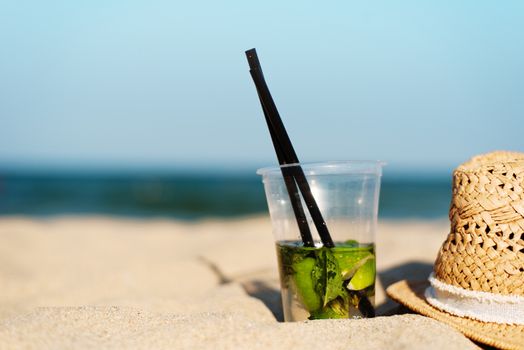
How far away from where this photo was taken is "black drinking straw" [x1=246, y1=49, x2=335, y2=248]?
6.92 ft

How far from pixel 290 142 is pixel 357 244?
0.48 m

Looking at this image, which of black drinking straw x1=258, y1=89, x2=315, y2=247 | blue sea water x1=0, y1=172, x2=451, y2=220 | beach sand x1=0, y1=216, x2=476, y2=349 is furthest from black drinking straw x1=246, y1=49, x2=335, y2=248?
blue sea water x1=0, y1=172, x2=451, y2=220

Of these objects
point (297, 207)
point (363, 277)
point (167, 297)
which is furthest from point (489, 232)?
point (167, 297)

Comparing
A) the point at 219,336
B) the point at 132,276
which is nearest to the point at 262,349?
the point at 219,336

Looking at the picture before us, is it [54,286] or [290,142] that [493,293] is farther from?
[54,286]

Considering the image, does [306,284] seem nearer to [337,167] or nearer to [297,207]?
[297,207]

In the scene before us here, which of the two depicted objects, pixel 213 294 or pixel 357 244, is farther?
pixel 213 294

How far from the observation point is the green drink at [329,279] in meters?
2.07

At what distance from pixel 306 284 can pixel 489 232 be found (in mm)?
703

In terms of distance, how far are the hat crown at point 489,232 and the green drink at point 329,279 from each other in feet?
1.04

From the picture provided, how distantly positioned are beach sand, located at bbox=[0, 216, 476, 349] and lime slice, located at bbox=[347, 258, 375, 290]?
18cm

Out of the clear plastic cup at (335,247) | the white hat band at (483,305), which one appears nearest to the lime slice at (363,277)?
the clear plastic cup at (335,247)

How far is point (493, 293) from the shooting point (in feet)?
6.36

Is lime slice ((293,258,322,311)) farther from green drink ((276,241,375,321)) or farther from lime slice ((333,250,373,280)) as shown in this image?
lime slice ((333,250,373,280))
